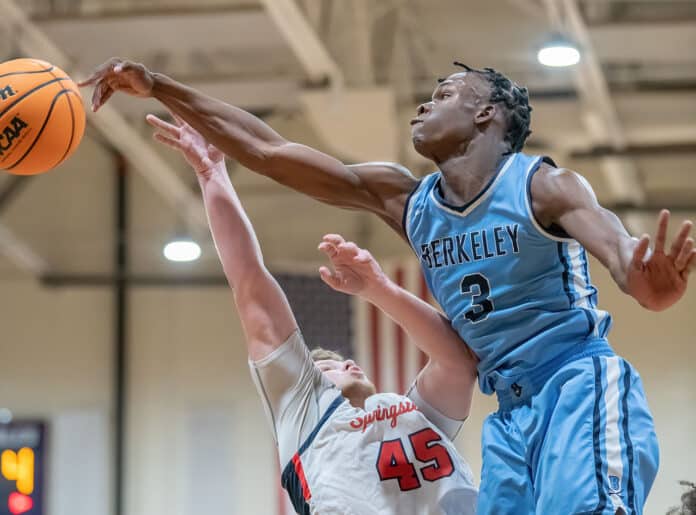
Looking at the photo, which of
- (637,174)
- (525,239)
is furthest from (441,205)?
(637,174)

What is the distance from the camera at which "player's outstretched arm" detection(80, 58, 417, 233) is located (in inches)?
141

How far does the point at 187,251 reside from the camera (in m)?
11.3

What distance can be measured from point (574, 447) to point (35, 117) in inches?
80.8

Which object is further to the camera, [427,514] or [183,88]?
[427,514]

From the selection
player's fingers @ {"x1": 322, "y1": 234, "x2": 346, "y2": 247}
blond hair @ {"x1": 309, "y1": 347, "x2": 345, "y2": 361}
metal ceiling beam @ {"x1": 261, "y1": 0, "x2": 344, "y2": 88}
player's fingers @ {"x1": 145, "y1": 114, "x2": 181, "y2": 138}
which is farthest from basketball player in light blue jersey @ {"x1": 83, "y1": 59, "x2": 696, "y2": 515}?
metal ceiling beam @ {"x1": 261, "y1": 0, "x2": 344, "y2": 88}

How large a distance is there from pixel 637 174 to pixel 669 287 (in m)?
10.9

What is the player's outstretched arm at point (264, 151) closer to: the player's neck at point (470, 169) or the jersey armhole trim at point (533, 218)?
the player's neck at point (470, 169)

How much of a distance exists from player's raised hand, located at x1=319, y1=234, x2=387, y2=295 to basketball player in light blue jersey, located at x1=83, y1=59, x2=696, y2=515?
0.13m

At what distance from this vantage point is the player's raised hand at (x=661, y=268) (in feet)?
9.29

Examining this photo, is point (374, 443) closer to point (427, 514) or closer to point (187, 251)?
point (427, 514)

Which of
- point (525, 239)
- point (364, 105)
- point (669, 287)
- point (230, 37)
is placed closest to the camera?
point (669, 287)

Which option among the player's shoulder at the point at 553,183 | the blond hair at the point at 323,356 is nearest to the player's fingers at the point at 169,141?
the blond hair at the point at 323,356

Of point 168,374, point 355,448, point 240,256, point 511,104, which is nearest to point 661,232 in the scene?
point 511,104

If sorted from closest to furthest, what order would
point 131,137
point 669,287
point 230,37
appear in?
1. point 669,287
2. point 230,37
3. point 131,137
